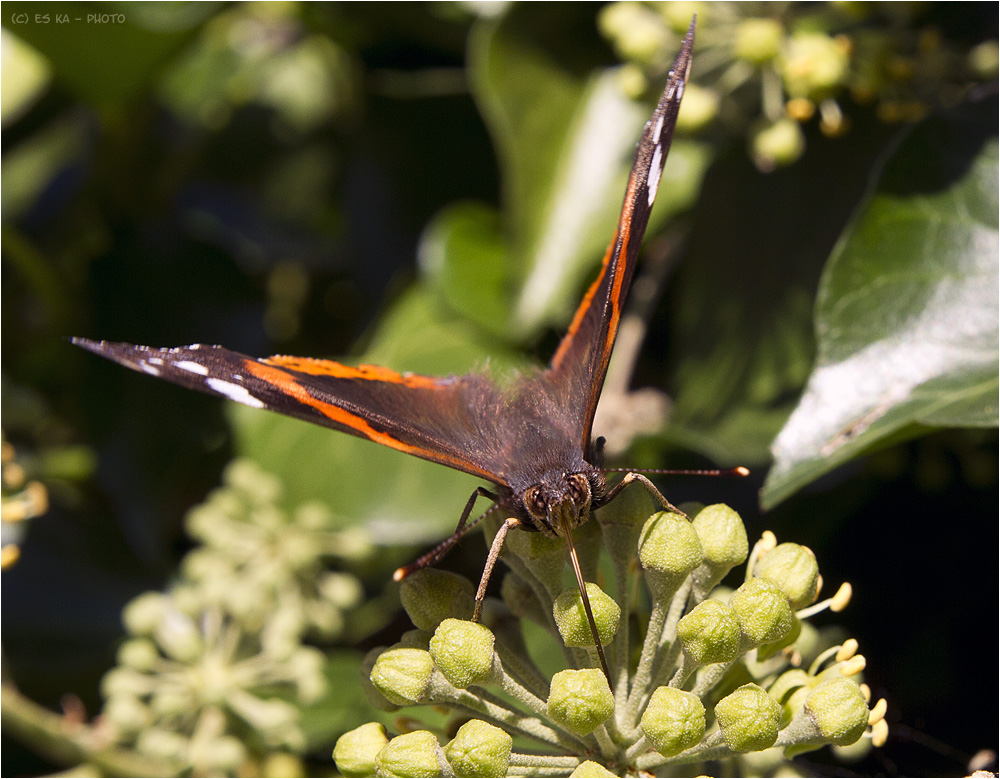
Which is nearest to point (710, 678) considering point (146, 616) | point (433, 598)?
point (433, 598)


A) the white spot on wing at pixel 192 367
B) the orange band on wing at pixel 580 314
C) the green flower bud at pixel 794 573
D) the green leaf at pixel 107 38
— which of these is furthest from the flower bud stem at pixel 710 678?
the green leaf at pixel 107 38

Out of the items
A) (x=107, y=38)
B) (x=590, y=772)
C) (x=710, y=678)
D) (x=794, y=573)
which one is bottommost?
(x=590, y=772)

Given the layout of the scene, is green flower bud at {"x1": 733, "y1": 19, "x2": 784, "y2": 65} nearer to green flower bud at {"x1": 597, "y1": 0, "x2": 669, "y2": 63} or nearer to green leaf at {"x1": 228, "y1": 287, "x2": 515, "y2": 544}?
green flower bud at {"x1": 597, "y1": 0, "x2": 669, "y2": 63}

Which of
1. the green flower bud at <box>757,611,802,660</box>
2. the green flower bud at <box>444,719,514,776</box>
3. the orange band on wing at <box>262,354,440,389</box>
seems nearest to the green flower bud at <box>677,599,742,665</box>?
the green flower bud at <box>757,611,802,660</box>

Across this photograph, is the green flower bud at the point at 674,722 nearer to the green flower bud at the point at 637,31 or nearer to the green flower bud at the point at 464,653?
the green flower bud at the point at 464,653

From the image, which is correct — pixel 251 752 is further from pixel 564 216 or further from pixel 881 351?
pixel 881 351

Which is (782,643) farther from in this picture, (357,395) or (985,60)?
(985,60)
